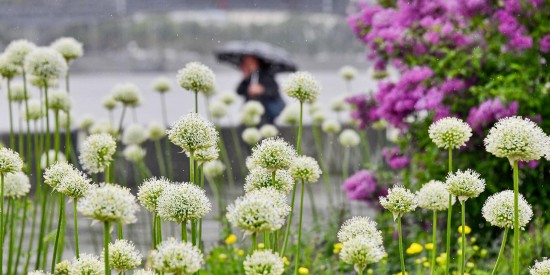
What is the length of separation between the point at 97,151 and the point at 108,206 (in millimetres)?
523

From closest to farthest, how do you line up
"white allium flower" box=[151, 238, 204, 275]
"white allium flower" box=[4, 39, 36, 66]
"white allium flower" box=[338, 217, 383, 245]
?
1. "white allium flower" box=[151, 238, 204, 275]
2. "white allium flower" box=[338, 217, 383, 245]
3. "white allium flower" box=[4, 39, 36, 66]

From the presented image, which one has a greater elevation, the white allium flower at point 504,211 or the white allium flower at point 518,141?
the white allium flower at point 518,141

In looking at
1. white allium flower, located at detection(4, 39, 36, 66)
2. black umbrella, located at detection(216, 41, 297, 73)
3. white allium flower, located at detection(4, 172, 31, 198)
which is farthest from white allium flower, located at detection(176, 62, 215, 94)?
black umbrella, located at detection(216, 41, 297, 73)

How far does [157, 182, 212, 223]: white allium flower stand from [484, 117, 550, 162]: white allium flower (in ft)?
1.79

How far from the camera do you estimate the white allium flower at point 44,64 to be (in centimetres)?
234

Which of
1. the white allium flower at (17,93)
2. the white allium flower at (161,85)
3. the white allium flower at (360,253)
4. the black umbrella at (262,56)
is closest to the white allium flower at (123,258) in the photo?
the white allium flower at (360,253)

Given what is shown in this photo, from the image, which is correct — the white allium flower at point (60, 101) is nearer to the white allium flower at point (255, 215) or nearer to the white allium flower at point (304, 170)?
the white allium flower at point (304, 170)

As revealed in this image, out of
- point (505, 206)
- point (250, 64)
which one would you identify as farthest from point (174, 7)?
point (505, 206)

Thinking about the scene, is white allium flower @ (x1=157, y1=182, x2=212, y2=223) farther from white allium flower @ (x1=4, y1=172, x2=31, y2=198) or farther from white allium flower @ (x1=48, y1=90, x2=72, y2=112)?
white allium flower @ (x1=48, y1=90, x2=72, y2=112)

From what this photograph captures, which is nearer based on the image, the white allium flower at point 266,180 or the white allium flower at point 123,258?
the white allium flower at point 123,258

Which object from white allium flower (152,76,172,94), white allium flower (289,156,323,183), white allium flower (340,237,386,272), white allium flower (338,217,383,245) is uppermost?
white allium flower (152,76,172,94)

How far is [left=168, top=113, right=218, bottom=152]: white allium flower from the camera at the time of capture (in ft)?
4.96

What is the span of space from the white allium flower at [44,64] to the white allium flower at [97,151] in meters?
0.75

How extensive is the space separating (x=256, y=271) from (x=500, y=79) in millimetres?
2413
